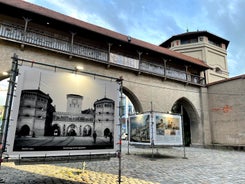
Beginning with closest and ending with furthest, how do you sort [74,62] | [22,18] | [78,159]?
[78,159] < [22,18] < [74,62]

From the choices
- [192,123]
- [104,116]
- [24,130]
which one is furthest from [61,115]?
[192,123]

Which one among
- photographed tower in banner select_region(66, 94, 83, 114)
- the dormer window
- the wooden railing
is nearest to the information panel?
the wooden railing

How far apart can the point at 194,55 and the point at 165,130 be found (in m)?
17.6

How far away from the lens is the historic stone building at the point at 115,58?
38.1ft

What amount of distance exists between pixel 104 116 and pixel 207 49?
2366cm

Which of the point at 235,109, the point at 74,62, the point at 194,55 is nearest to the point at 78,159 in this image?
the point at 74,62

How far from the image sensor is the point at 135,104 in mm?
15727

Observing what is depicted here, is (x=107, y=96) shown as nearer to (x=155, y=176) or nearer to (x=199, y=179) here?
(x=155, y=176)

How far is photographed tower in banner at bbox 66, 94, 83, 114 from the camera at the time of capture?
469 centimetres

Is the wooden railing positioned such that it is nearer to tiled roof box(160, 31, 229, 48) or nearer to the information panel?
the information panel

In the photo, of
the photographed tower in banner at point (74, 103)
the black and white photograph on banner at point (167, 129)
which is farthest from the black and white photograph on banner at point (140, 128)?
the photographed tower in banner at point (74, 103)

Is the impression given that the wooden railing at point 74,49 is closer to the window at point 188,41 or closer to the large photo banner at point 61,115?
the large photo banner at point 61,115

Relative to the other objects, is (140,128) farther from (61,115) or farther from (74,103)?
(61,115)

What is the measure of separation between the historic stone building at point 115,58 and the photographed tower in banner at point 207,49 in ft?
16.2
